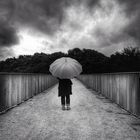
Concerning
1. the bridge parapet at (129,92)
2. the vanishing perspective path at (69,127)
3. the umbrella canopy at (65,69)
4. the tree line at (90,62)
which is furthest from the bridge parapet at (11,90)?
the tree line at (90,62)

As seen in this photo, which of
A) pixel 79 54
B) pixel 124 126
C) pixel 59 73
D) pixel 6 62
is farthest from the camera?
pixel 6 62

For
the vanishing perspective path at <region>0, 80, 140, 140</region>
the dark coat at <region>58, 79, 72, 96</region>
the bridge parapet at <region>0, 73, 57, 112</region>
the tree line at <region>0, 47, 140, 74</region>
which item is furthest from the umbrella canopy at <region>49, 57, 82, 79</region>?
the tree line at <region>0, 47, 140, 74</region>

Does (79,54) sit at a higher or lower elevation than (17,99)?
higher

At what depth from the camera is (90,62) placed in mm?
94500

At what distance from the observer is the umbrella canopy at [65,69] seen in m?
7.00

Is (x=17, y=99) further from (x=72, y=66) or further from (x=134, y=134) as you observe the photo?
(x=134, y=134)

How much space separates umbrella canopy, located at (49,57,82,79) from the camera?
7.00 metres

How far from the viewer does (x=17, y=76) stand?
874 cm

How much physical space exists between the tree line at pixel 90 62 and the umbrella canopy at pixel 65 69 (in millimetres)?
47885

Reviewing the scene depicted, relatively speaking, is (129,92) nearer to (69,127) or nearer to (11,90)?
(69,127)

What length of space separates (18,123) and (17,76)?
3.62 m

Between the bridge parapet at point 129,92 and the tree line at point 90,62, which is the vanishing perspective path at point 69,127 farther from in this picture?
the tree line at point 90,62

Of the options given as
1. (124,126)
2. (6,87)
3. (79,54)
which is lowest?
(124,126)

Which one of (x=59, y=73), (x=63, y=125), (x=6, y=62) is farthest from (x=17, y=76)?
(x=6, y=62)
